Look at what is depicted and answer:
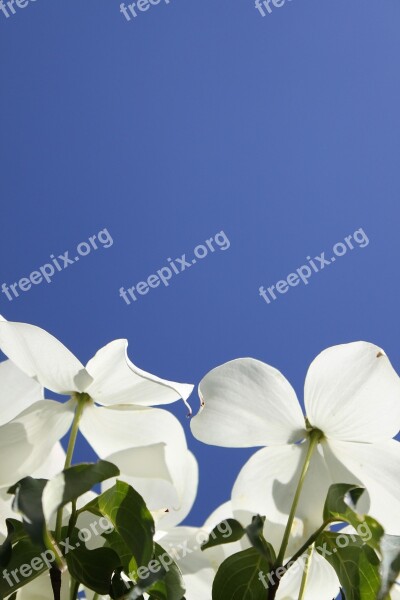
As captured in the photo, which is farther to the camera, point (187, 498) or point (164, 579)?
point (187, 498)

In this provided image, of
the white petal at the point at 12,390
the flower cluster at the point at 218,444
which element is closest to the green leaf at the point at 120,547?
the flower cluster at the point at 218,444

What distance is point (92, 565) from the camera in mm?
339

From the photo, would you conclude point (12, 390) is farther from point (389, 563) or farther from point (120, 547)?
point (389, 563)

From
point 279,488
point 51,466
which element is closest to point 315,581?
point 279,488

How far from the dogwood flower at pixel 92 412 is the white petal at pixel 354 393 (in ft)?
0.25

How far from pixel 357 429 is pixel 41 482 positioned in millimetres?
168

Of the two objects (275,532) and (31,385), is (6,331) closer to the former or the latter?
(31,385)

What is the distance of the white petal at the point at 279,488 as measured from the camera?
1.26 feet

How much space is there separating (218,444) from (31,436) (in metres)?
0.10

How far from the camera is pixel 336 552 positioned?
1.13ft

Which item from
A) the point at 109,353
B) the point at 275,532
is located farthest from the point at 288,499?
the point at 109,353

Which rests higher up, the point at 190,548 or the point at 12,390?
the point at 12,390

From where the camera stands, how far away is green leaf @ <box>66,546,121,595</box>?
338mm

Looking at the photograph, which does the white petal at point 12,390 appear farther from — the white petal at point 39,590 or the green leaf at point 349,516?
the green leaf at point 349,516
